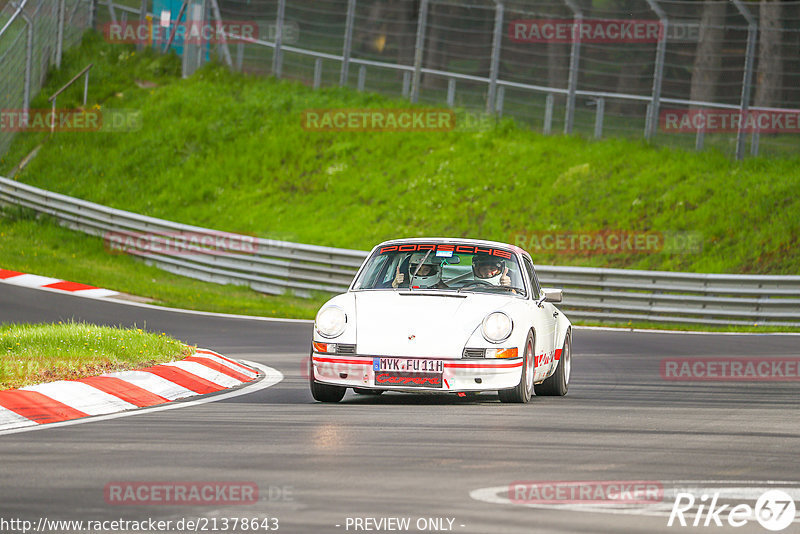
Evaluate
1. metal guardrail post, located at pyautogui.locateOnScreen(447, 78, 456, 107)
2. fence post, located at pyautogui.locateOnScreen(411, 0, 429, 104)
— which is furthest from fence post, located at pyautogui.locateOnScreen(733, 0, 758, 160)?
fence post, located at pyautogui.locateOnScreen(411, 0, 429, 104)

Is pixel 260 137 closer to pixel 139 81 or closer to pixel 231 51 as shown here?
pixel 231 51

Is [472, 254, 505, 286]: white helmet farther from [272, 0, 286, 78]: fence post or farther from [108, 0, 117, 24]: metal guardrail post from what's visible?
[108, 0, 117, 24]: metal guardrail post

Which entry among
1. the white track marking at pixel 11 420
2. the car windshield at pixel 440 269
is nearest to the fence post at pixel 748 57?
the car windshield at pixel 440 269

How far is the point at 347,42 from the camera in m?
31.6

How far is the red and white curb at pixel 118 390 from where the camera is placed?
8.27 metres

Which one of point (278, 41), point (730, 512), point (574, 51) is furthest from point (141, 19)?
point (730, 512)

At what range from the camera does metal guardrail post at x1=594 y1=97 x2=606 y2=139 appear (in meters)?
26.5

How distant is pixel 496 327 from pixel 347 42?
76.2 feet

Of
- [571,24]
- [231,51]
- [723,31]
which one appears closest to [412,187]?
[571,24]

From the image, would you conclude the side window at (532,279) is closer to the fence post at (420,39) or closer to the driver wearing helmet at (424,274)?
the driver wearing helmet at (424,274)

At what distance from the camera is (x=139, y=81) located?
3631 centimetres

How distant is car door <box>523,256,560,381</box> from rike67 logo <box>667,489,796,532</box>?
4.42 metres

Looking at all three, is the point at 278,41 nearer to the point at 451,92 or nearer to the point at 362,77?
the point at 362,77

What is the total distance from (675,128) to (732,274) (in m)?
5.75
